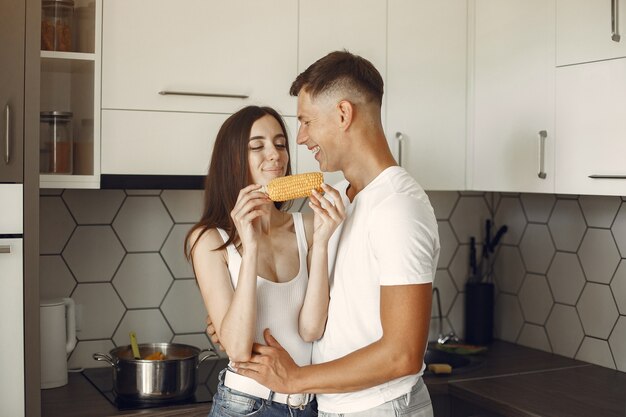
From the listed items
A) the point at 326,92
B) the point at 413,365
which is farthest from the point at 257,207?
the point at 413,365

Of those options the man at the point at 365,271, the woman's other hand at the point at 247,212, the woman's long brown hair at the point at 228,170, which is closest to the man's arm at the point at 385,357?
the man at the point at 365,271

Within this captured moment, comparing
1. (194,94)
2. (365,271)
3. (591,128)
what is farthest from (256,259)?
(591,128)

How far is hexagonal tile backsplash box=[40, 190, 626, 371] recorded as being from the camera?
2.92 metres

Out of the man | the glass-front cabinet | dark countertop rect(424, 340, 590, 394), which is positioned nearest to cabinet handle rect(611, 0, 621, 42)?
the man

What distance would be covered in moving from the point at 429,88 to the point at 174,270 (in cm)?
109

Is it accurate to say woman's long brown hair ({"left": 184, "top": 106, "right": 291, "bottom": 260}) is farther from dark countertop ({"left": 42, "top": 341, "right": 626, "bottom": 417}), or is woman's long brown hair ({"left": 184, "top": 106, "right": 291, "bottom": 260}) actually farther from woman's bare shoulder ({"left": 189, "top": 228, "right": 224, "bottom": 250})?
dark countertop ({"left": 42, "top": 341, "right": 626, "bottom": 417})

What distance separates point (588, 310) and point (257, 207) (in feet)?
5.09

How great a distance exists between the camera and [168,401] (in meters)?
2.53

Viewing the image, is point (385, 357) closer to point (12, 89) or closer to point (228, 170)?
point (228, 170)

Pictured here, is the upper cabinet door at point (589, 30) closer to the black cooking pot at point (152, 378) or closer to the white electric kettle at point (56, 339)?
the black cooking pot at point (152, 378)

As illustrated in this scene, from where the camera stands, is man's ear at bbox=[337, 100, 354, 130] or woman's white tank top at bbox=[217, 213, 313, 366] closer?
man's ear at bbox=[337, 100, 354, 130]

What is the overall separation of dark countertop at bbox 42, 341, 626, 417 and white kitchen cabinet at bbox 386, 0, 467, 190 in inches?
26.5

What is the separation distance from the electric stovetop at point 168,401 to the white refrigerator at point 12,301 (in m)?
0.31

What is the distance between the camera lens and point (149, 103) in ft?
8.58
